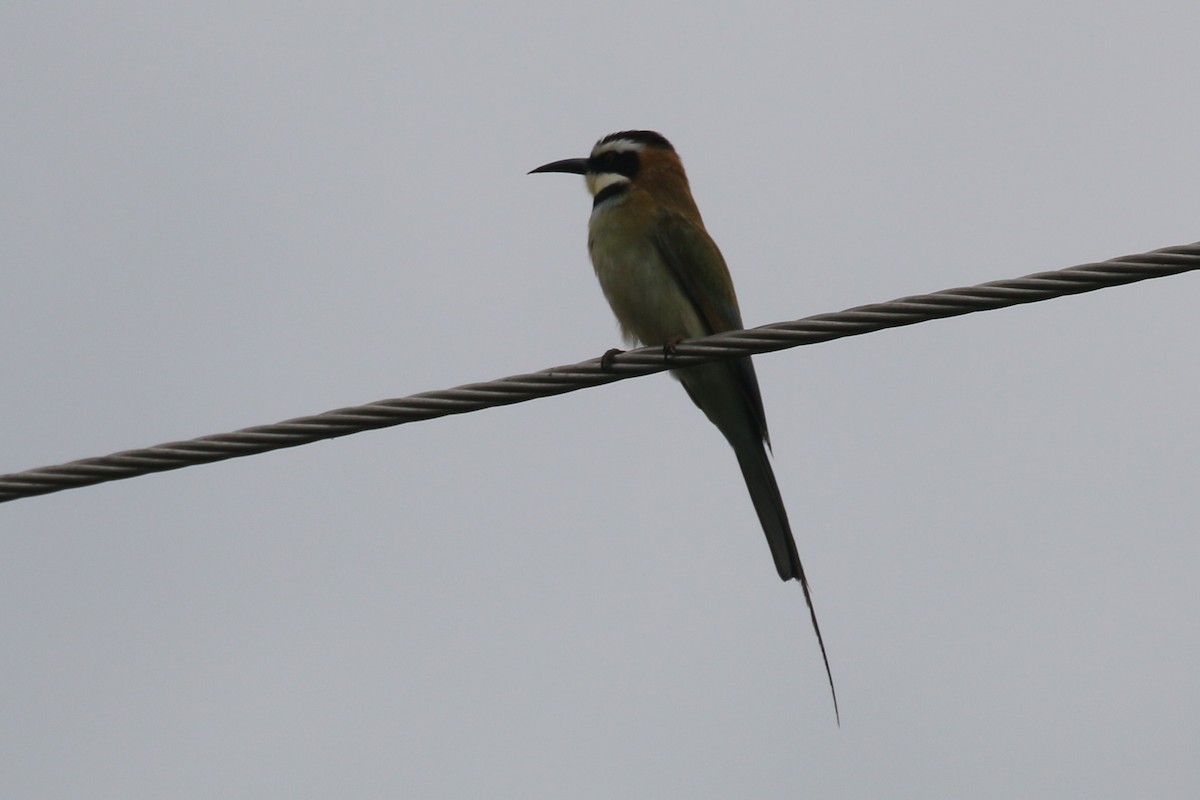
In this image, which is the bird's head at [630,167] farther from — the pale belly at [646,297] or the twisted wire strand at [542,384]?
the twisted wire strand at [542,384]

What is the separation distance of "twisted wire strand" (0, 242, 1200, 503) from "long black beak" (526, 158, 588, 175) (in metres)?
2.15

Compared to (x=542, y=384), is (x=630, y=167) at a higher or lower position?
higher

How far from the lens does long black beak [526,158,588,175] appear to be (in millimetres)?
5168

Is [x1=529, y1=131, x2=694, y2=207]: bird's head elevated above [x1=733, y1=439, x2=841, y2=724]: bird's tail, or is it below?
above

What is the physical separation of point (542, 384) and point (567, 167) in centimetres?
224

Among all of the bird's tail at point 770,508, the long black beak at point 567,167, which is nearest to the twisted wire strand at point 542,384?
the bird's tail at point 770,508

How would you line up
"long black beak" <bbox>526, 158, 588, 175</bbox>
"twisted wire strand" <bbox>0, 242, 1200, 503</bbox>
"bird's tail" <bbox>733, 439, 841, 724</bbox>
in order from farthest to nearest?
1. "long black beak" <bbox>526, 158, 588, 175</bbox>
2. "bird's tail" <bbox>733, 439, 841, 724</bbox>
3. "twisted wire strand" <bbox>0, 242, 1200, 503</bbox>

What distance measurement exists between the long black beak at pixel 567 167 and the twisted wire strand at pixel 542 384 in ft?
7.05

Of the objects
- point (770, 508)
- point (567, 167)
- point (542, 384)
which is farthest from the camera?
point (567, 167)

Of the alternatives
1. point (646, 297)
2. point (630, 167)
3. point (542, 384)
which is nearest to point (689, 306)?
point (646, 297)

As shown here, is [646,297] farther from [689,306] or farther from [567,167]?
[567,167]

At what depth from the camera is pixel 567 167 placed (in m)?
5.19

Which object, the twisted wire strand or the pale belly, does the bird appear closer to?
the pale belly

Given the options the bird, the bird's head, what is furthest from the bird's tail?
the bird's head
